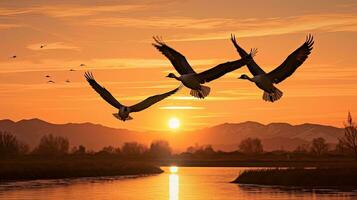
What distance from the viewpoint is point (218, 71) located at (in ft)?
50.4

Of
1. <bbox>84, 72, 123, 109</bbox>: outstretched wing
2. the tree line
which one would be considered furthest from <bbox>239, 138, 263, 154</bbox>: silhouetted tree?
<bbox>84, 72, 123, 109</bbox>: outstretched wing

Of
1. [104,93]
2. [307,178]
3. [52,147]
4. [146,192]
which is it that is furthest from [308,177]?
[52,147]

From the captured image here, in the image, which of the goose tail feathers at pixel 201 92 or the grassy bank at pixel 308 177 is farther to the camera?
the grassy bank at pixel 308 177

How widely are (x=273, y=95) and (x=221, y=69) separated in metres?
1.23

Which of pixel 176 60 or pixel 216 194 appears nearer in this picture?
pixel 176 60

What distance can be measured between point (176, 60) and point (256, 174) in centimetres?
6172

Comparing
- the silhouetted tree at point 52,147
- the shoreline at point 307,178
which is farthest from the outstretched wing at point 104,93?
the silhouetted tree at point 52,147

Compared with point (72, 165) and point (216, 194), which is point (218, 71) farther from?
point (72, 165)

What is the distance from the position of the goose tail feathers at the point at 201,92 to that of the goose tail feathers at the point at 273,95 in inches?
48.9

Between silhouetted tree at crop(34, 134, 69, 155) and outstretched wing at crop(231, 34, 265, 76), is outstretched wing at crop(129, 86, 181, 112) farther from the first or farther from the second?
silhouetted tree at crop(34, 134, 69, 155)

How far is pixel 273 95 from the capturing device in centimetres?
1535

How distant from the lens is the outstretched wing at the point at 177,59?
16.7 metres

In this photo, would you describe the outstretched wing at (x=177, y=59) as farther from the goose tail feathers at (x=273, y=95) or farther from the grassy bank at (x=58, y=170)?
the grassy bank at (x=58, y=170)

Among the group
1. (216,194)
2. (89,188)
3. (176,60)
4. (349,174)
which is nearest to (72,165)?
(89,188)
